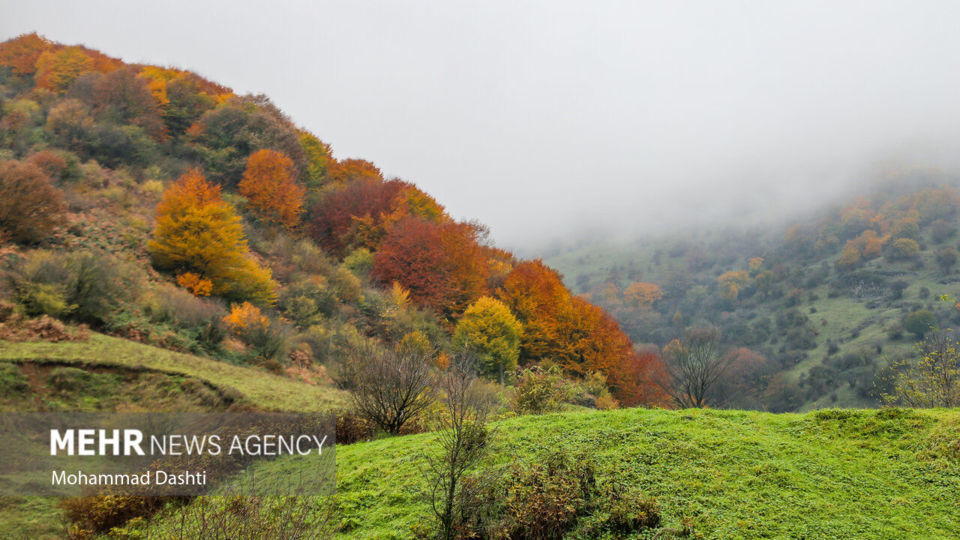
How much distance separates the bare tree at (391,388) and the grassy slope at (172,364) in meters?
2.14

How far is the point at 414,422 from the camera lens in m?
13.3

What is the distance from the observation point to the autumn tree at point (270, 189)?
42000mm

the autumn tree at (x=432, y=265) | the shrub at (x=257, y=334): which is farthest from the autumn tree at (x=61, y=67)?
the shrub at (x=257, y=334)

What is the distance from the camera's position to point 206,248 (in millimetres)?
26016

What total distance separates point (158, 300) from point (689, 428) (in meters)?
21.1

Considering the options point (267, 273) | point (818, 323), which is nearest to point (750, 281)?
point (818, 323)

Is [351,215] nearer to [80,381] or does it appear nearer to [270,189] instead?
[270,189]

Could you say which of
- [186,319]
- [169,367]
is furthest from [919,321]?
[169,367]

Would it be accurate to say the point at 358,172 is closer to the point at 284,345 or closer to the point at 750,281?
the point at 284,345

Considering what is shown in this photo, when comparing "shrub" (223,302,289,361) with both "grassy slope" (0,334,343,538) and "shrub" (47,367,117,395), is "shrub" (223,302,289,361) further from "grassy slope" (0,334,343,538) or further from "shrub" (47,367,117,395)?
"shrub" (47,367,117,395)

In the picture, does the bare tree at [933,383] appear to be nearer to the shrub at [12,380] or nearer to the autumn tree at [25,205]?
the shrub at [12,380]

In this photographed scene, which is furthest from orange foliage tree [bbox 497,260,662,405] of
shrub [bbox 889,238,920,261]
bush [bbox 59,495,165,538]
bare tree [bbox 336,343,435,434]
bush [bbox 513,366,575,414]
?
shrub [bbox 889,238,920,261]

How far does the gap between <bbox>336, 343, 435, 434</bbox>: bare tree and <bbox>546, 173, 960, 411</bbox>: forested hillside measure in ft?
98.0

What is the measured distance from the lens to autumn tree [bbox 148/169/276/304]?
25672 mm
